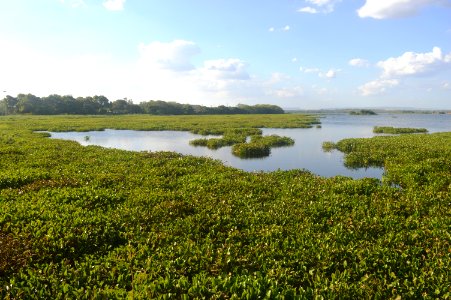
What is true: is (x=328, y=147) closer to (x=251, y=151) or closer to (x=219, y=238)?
(x=251, y=151)

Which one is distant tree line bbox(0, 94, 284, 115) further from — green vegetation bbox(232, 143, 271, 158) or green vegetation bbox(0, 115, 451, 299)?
green vegetation bbox(0, 115, 451, 299)

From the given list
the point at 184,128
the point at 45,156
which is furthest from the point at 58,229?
the point at 184,128

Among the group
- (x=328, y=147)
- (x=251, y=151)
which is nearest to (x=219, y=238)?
(x=251, y=151)

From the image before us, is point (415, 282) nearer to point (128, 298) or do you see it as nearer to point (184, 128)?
point (128, 298)

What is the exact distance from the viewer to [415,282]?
784 centimetres

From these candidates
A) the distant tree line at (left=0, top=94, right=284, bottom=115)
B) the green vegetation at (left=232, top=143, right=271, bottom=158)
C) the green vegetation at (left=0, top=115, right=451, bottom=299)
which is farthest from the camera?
the distant tree line at (left=0, top=94, right=284, bottom=115)

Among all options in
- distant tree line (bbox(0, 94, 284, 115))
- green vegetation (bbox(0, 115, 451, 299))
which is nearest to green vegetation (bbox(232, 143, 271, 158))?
green vegetation (bbox(0, 115, 451, 299))

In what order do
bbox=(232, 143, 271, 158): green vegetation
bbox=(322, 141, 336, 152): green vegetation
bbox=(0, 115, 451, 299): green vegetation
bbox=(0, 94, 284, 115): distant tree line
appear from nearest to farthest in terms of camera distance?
bbox=(0, 115, 451, 299): green vegetation
bbox=(232, 143, 271, 158): green vegetation
bbox=(322, 141, 336, 152): green vegetation
bbox=(0, 94, 284, 115): distant tree line

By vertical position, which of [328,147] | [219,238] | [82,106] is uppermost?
[82,106]

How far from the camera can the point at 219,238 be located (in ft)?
33.8

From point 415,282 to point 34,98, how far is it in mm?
151449

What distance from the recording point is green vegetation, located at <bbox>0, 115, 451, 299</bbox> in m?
7.43

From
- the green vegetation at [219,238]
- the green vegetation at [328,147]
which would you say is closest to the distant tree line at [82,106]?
the green vegetation at [328,147]

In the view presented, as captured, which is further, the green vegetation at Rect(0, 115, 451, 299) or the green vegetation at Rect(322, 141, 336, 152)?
the green vegetation at Rect(322, 141, 336, 152)
